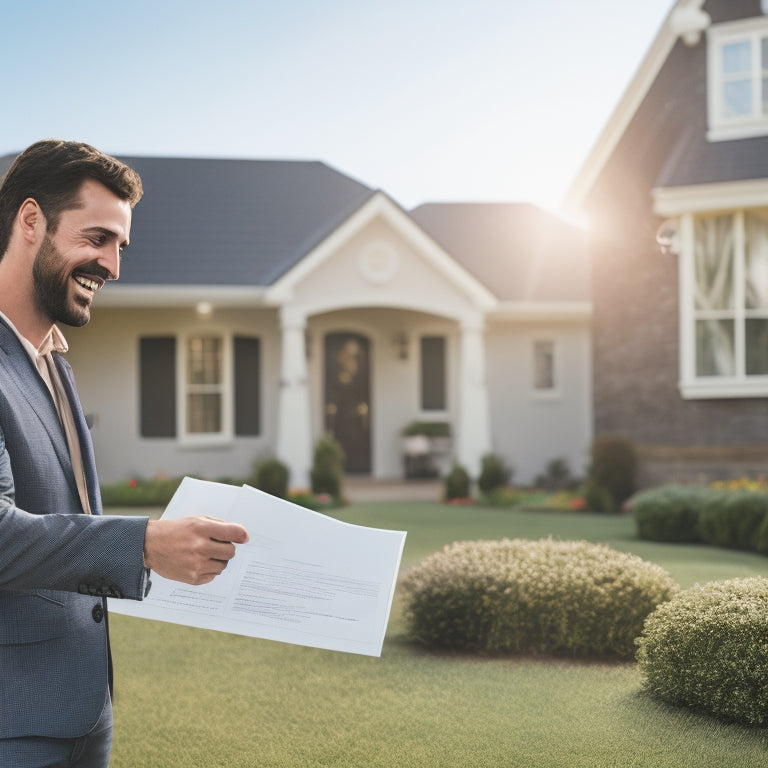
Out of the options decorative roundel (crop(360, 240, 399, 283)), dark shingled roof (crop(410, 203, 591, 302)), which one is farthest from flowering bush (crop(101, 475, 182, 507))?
dark shingled roof (crop(410, 203, 591, 302))

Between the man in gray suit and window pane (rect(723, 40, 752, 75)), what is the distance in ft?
45.0

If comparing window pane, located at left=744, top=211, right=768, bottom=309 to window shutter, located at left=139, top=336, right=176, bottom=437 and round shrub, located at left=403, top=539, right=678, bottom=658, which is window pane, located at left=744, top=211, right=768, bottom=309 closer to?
round shrub, located at left=403, top=539, right=678, bottom=658

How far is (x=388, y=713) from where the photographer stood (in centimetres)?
457

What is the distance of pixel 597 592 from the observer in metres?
5.39

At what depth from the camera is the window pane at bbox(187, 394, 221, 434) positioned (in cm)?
1612

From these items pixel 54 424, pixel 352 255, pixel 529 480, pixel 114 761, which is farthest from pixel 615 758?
pixel 529 480

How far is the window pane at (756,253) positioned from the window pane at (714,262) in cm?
21

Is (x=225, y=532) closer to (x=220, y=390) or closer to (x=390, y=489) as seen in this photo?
(x=390, y=489)

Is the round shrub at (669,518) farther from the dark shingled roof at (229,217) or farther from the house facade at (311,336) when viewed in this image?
the dark shingled roof at (229,217)

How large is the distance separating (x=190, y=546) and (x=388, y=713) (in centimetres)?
332

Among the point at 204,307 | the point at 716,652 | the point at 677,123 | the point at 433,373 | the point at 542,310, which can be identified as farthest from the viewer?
the point at 433,373

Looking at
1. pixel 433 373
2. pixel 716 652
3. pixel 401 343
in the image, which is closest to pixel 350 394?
pixel 401 343

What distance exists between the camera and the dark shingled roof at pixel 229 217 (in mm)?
15844

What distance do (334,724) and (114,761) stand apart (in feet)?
3.22
